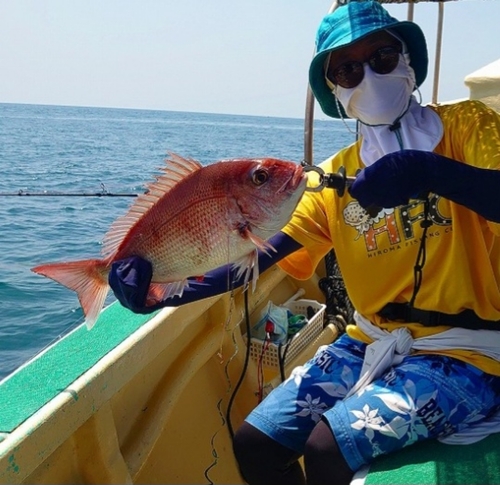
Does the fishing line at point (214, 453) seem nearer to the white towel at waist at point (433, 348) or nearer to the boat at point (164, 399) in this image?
the boat at point (164, 399)

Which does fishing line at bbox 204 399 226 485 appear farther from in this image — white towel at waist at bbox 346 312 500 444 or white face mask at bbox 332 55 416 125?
white face mask at bbox 332 55 416 125

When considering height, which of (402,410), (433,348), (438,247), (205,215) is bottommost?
(402,410)

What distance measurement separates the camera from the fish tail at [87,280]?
172 centimetres

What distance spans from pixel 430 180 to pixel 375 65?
1.69 ft

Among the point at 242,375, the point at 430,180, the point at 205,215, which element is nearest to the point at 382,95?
the point at 430,180

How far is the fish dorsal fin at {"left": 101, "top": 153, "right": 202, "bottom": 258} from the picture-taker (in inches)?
64.4

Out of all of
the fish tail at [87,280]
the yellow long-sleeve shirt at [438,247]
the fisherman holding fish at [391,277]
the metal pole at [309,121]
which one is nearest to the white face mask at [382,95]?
the fisherman holding fish at [391,277]

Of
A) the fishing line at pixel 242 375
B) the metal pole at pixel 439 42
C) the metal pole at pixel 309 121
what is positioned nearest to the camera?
the metal pole at pixel 309 121

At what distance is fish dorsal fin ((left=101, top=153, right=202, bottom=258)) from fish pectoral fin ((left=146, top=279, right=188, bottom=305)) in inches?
7.0

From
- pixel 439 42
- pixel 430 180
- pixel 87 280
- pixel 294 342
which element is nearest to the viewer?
pixel 430 180

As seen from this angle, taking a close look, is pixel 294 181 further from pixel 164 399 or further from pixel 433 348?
pixel 164 399

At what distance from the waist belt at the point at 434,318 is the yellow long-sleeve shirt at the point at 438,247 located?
2cm

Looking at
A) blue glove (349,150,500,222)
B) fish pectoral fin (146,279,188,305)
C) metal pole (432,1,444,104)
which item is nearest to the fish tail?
fish pectoral fin (146,279,188,305)

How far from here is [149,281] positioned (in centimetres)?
172
